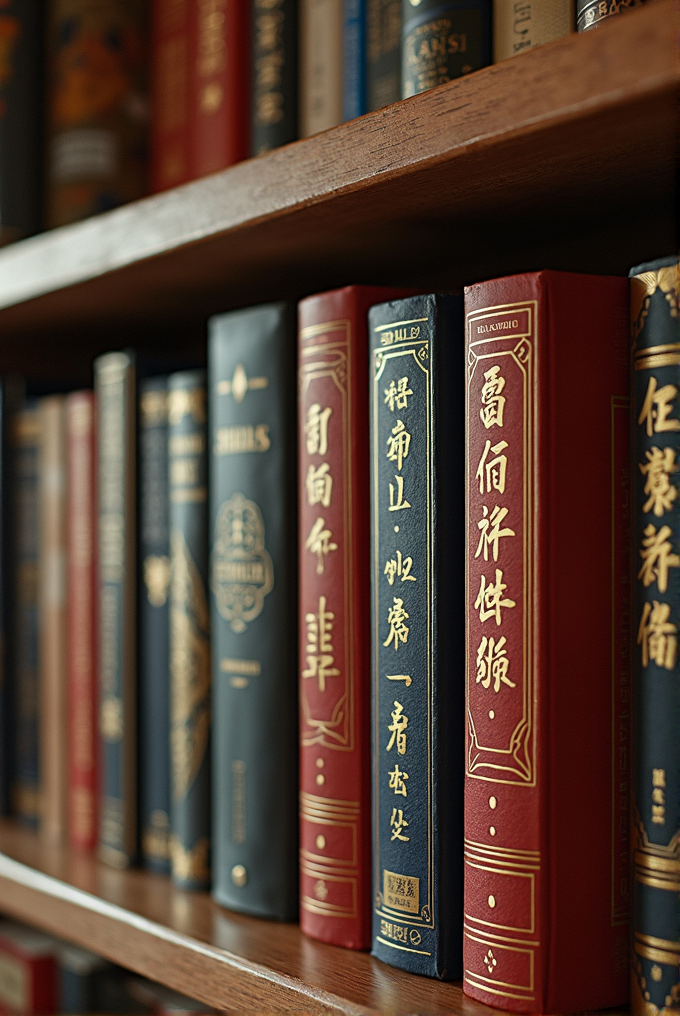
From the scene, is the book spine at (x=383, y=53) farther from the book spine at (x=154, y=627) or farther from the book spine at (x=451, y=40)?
the book spine at (x=154, y=627)

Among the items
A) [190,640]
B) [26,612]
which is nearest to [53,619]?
[26,612]

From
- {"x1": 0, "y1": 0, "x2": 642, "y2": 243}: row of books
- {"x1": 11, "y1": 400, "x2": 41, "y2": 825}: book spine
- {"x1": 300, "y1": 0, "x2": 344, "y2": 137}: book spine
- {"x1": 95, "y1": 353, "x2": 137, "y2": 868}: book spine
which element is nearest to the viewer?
{"x1": 0, "y1": 0, "x2": 642, "y2": 243}: row of books

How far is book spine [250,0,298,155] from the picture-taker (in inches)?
24.1

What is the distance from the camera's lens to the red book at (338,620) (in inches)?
20.3

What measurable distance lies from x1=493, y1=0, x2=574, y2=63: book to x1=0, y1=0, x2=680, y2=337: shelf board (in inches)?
2.6

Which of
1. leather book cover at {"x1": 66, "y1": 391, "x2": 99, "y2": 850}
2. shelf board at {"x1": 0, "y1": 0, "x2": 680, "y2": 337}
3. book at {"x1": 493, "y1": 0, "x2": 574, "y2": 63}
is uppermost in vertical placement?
book at {"x1": 493, "y1": 0, "x2": 574, "y2": 63}

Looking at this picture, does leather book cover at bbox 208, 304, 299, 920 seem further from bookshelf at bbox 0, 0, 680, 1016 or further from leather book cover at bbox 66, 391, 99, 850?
leather book cover at bbox 66, 391, 99, 850

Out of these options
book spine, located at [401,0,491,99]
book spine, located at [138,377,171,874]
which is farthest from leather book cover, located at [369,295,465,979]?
book spine, located at [138,377,171,874]

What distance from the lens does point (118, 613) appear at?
2.27 feet

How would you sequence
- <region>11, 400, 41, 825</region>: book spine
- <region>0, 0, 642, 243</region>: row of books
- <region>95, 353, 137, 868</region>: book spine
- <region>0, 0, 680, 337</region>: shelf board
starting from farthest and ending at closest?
<region>11, 400, 41, 825</region>: book spine < <region>95, 353, 137, 868</region>: book spine < <region>0, 0, 642, 243</region>: row of books < <region>0, 0, 680, 337</region>: shelf board

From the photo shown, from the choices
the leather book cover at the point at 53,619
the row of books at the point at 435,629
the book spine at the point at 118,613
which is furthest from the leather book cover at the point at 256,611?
the leather book cover at the point at 53,619

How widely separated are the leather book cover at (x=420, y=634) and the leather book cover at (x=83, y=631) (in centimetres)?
30

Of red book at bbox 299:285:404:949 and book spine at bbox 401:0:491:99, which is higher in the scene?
book spine at bbox 401:0:491:99

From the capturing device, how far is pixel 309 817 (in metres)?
0.54
